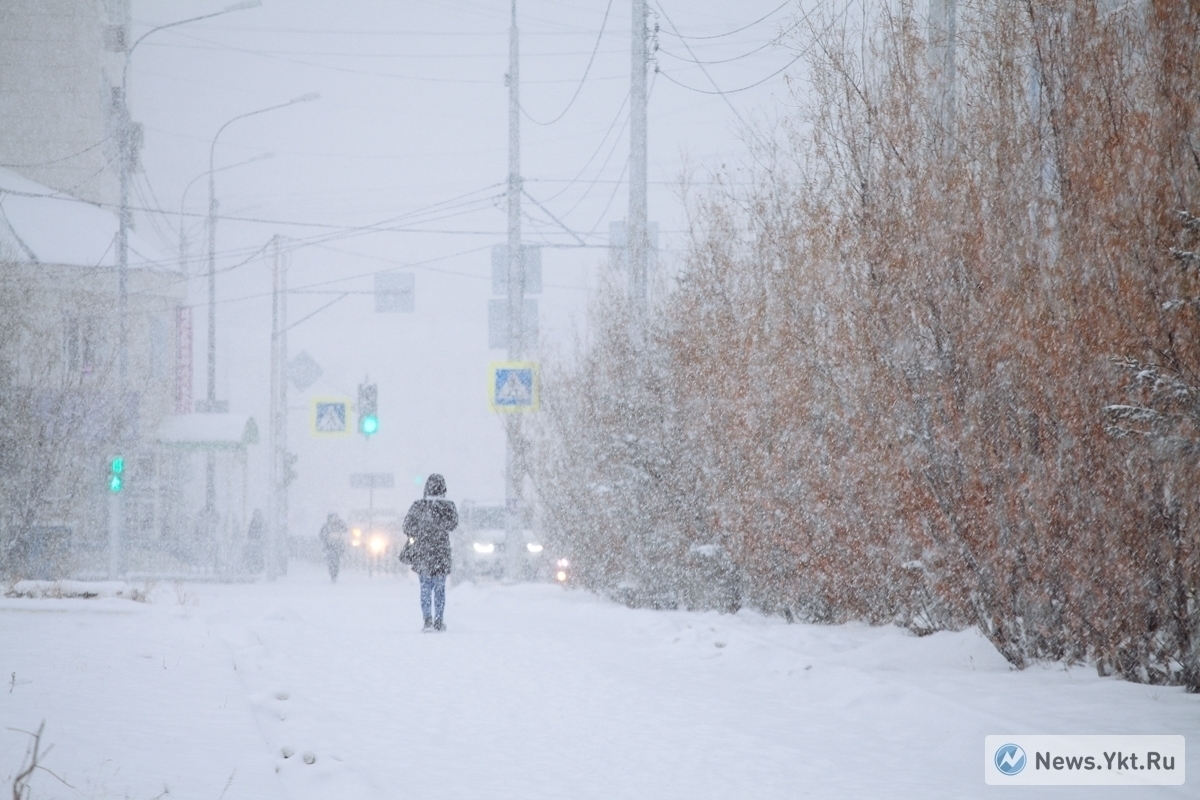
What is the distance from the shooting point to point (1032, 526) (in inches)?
401

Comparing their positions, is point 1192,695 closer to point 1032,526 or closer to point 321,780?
point 1032,526

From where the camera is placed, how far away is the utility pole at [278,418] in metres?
39.2

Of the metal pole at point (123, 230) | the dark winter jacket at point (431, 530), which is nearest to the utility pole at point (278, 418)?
the metal pole at point (123, 230)

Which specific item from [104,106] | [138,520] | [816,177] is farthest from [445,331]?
[816,177]

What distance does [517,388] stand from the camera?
24375 millimetres

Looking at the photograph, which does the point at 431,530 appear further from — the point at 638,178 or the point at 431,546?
the point at 638,178

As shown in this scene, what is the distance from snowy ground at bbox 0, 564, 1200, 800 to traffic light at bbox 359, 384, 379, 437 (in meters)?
18.5

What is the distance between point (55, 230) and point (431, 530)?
32184 mm

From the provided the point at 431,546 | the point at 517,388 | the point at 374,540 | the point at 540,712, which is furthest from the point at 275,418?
the point at 540,712

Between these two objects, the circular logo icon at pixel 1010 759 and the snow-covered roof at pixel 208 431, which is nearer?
the circular logo icon at pixel 1010 759

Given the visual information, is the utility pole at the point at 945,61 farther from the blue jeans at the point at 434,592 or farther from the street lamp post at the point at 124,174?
the street lamp post at the point at 124,174

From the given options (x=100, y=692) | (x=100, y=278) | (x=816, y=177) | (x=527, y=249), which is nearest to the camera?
(x=100, y=692)

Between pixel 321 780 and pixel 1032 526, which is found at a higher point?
pixel 1032 526

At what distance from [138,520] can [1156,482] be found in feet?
118
